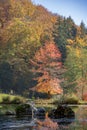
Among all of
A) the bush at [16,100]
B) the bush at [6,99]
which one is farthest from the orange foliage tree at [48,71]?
the bush at [6,99]

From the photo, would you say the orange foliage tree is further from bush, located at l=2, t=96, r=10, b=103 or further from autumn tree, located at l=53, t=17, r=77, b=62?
bush, located at l=2, t=96, r=10, b=103

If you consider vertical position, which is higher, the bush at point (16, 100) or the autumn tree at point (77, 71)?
the autumn tree at point (77, 71)

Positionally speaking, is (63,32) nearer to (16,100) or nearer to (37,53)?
(37,53)

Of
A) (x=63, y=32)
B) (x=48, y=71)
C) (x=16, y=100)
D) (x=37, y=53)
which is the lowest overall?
(x=16, y=100)

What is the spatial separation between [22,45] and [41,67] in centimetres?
Answer: 898

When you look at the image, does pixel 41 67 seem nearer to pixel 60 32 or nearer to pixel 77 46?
pixel 77 46

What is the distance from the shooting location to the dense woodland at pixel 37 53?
48625 mm

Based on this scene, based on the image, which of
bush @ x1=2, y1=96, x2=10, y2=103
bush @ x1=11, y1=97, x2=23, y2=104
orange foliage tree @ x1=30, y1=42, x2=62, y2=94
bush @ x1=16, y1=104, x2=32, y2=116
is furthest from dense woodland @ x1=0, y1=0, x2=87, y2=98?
bush @ x1=16, y1=104, x2=32, y2=116

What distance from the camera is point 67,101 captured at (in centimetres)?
3781

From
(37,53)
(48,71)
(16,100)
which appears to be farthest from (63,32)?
(16,100)

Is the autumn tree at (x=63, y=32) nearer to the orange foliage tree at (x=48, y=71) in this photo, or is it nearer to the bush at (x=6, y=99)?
the orange foliage tree at (x=48, y=71)

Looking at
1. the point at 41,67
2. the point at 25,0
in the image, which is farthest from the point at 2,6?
the point at 41,67

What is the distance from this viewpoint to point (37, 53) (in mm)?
52156

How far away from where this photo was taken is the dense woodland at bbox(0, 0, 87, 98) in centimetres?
4862
